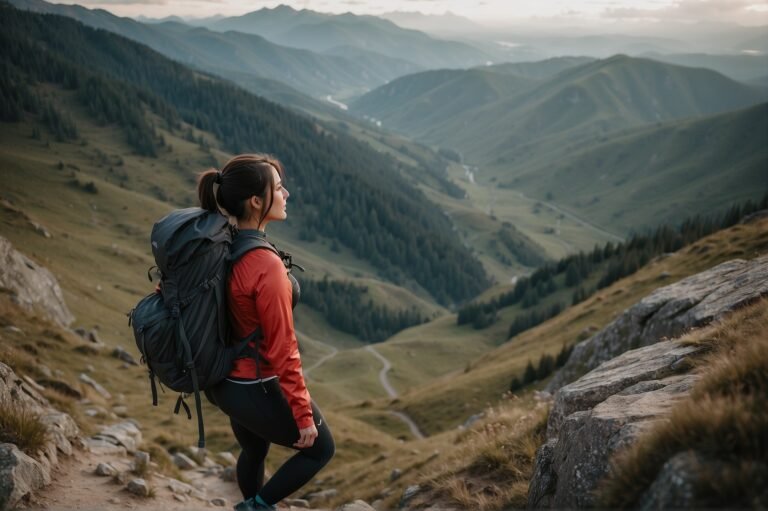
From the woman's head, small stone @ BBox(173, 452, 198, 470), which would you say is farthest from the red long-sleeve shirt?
small stone @ BBox(173, 452, 198, 470)

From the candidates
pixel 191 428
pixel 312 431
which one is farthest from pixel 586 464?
pixel 191 428

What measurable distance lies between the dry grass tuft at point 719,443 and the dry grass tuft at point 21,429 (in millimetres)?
9784

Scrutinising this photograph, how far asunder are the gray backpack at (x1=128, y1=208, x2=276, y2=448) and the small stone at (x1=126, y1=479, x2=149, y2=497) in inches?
250

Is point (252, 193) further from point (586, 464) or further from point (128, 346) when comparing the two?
point (128, 346)

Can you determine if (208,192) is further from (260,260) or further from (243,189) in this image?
(260,260)

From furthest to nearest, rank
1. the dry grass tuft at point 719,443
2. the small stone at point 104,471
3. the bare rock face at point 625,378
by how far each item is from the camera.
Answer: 1. the small stone at point 104,471
2. the bare rock face at point 625,378
3. the dry grass tuft at point 719,443

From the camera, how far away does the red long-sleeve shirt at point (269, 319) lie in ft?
19.5

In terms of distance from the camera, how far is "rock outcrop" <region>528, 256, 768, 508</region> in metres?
5.77

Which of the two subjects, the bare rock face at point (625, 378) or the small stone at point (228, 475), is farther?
the small stone at point (228, 475)

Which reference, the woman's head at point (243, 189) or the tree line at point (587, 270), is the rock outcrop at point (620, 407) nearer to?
the woman's head at point (243, 189)

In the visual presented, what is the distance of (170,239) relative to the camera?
6.02 metres

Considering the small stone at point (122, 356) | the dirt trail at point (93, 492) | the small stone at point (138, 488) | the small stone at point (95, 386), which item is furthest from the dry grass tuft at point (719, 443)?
the small stone at point (122, 356)

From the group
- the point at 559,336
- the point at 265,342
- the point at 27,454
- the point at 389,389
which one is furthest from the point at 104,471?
the point at 389,389

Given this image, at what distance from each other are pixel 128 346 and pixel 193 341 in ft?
169
